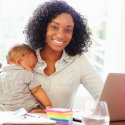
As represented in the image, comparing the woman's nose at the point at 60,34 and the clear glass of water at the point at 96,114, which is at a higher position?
the woman's nose at the point at 60,34

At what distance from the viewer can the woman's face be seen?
183 centimetres

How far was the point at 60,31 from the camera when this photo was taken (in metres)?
1.84

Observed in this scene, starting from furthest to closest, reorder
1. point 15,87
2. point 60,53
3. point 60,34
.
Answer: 1. point 60,53
2. point 60,34
3. point 15,87

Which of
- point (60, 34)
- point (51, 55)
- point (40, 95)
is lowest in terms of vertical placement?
point (40, 95)

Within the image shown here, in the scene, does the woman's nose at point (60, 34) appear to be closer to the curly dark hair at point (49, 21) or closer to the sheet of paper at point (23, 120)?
the curly dark hair at point (49, 21)

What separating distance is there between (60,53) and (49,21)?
0.67ft

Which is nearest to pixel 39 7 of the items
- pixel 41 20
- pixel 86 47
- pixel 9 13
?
pixel 41 20

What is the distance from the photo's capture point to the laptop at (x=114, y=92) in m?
1.23

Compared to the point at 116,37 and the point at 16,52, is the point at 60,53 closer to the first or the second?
the point at 16,52

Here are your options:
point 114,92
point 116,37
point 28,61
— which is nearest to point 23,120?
point 114,92

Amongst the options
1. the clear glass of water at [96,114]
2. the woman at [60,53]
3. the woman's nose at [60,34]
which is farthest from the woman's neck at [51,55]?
the clear glass of water at [96,114]

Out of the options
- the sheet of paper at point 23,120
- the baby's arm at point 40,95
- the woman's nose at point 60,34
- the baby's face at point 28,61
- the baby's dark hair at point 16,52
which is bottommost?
the baby's arm at point 40,95

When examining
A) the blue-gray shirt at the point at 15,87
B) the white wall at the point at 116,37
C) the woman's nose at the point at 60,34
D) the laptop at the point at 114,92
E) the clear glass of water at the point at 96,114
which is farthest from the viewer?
the white wall at the point at 116,37

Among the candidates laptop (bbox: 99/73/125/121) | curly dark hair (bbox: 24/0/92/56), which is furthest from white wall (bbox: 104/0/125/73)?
laptop (bbox: 99/73/125/121)
